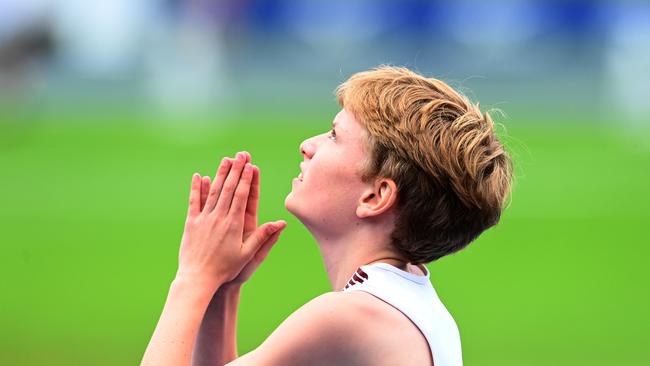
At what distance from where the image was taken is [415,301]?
2410 mm

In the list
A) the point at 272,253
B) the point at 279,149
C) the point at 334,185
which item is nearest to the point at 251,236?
the point at 334,185

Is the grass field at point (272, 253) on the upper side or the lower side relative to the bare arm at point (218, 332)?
lower

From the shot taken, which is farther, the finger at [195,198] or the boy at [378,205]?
the finger at [195,198]

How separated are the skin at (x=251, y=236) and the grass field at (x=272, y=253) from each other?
3.07 m

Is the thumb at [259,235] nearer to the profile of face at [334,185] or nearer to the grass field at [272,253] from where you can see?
the profile of face at [334,185]

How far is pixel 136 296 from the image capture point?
8336 mm

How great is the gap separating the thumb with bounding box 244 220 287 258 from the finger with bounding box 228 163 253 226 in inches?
2.1

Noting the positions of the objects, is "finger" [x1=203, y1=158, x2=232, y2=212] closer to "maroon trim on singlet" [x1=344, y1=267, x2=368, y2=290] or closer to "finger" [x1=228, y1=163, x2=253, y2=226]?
"finger" [x1=228, y1=163, x2=253, y2=226]

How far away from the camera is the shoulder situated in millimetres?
2277

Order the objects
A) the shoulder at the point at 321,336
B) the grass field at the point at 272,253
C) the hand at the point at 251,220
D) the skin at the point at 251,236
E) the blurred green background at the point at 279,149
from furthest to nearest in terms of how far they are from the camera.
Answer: the blurred green background at the point at 279,149, the grass field at the point at 272,253, the hand at the point at 251,220, the skin at the point at 251,236, the shoulder at the point at 321,336

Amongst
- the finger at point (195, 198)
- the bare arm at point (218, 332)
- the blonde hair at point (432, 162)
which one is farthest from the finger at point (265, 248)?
the blonde hair at point (432, 162)

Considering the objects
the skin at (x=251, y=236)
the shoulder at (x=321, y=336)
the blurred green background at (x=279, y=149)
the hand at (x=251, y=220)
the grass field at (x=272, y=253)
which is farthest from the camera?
the blurred green background at (x=279, y=149)

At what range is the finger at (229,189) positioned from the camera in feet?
8.37

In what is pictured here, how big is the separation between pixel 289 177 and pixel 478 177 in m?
9.90
